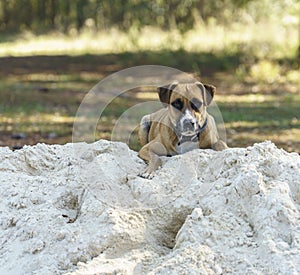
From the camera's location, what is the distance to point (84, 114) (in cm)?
1227

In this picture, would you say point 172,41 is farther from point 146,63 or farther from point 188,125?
point 188,125

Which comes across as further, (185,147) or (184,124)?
(185,147)

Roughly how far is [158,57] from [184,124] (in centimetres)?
1183

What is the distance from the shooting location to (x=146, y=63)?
17.6 meters

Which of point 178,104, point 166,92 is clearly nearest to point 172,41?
point 166,92

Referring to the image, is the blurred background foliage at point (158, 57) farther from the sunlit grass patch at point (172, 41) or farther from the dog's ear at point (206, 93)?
the dog's ear at point (206, 93)

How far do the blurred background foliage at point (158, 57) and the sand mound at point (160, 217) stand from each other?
4.38m

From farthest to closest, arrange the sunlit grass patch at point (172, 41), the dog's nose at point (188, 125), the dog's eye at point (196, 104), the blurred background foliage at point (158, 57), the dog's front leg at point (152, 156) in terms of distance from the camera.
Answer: the sunlit grass patch at point (172, 41) < the blurred background foliage at point (158, 57) < the dog's eye at point (196, 104) < the dog's nose at point (188, 125) < the dog's front leg at point (152, 156)

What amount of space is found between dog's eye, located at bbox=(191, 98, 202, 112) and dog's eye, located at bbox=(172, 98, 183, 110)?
0.10m

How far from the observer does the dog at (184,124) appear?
6.11 meters

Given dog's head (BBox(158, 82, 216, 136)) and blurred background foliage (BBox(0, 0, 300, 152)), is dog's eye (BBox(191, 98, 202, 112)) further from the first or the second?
blurred background foliage (BBox(0, 0, 300, 152))

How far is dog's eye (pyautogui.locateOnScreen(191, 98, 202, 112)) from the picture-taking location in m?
6.20

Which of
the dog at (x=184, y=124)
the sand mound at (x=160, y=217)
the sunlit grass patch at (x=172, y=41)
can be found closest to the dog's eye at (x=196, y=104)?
the dog at (x=184, y=124)

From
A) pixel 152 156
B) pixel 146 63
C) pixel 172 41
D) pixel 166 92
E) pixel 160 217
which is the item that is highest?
pixel 172 41
